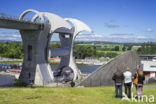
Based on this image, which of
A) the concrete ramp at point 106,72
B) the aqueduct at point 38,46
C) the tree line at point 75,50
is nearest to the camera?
the concrete ramp at point 106,72

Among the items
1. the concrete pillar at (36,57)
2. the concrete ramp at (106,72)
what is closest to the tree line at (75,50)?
the concrete pillar at (36,57)

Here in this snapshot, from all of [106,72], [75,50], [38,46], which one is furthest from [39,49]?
[75,50]

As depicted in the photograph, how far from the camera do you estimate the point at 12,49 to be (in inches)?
4186

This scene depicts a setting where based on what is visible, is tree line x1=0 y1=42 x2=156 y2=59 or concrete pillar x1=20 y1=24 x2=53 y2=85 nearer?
concrete pillar x1=20 y1=24 x2=53 y2=85

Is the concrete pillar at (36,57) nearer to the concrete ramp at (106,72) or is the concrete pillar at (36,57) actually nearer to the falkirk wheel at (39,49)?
the falkirk wheel at (39,49)

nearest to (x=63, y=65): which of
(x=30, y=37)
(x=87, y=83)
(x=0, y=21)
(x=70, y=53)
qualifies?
(x=70, y=53)

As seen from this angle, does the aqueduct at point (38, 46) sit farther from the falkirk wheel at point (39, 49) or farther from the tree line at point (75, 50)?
the tree line at point (75, 50)

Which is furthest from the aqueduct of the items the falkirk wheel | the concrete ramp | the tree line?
the tree line

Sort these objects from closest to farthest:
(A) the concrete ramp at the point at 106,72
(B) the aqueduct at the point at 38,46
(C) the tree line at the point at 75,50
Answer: (A) the concrete ramp at the point at 106,72 → (B) the aqueduct at the point at 38,46 → (C) the tree line at the point at 75,50

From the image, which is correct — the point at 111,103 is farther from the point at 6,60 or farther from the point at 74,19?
the point at 6,60

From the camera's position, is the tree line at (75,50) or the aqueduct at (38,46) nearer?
the aqueduct at (38,46)

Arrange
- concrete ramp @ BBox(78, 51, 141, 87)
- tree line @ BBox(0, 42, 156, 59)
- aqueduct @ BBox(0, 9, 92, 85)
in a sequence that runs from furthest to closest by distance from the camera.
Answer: tree line @ BBox(0, 42, 156, 59)
aqueduct @ BBox(0, 9, 92, 85)
concrete ramp @ BBox(78, 51, 141, 87)

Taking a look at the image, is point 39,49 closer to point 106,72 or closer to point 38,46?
point 38,46

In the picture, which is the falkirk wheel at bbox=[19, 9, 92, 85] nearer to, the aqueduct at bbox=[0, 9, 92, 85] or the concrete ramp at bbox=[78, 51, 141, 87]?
the aqueduct at bbox=[0, 9, 92, 85]
